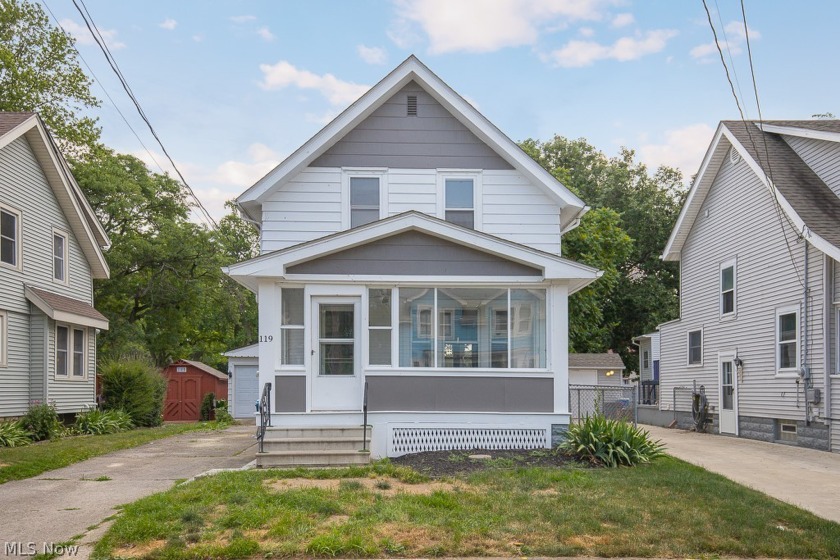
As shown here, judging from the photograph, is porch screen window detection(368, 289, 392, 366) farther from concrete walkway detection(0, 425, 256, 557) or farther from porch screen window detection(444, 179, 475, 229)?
porch screen window detection(444, 179, 475, 229)

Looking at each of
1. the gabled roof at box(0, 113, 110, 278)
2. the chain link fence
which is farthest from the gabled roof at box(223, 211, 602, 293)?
the gabled roof at box(0, 113, 110, 278)

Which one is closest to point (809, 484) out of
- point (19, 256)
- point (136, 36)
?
point (136, 36)

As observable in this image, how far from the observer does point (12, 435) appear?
1619cm

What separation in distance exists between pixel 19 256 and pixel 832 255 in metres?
17.5

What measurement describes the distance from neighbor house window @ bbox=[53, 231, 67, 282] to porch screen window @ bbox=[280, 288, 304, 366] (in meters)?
10.7

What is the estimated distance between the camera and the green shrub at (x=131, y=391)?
73.3ft

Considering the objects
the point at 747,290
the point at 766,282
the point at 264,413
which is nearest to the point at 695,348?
the point at 747,290

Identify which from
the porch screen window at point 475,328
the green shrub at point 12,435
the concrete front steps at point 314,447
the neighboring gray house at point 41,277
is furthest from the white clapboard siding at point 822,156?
the neighboring gray house at point 41,277

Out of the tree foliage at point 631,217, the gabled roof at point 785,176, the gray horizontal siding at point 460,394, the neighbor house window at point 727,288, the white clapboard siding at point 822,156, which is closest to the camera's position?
the gray horizontal siding at point 460,394

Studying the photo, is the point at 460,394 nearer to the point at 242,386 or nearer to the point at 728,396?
the point at 728,396

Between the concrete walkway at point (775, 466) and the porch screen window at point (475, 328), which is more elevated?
the porch screen window at point (475, 328)

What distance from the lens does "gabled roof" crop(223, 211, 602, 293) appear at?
13.0 m

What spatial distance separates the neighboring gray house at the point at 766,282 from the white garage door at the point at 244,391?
48.3ft

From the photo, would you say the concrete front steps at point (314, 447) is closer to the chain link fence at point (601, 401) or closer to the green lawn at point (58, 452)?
the green lawn at point (58, 452)
